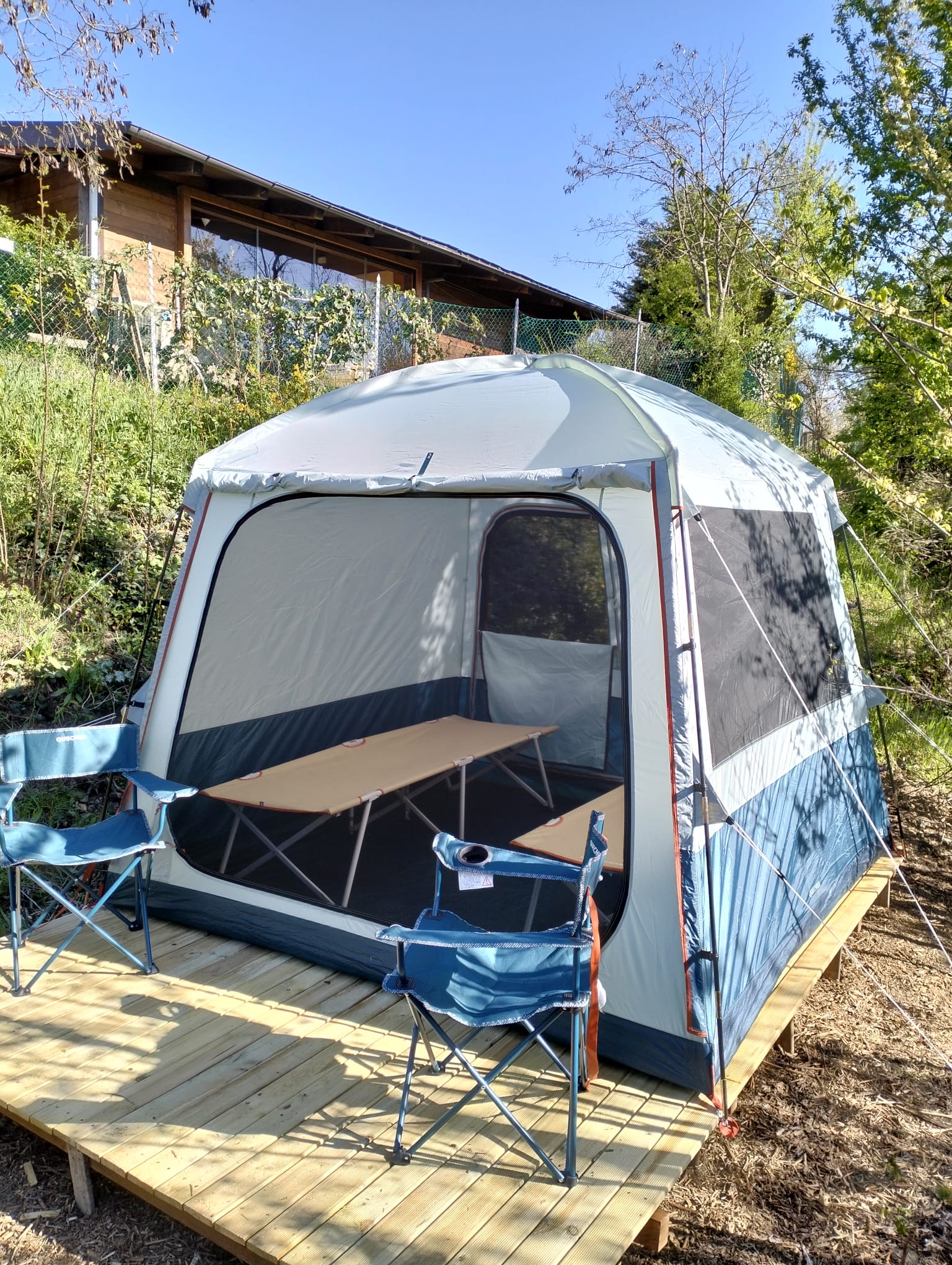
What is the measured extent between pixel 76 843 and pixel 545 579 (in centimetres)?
261

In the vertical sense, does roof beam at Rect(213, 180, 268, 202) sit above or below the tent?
above

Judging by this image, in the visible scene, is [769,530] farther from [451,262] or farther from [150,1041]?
[451,262]

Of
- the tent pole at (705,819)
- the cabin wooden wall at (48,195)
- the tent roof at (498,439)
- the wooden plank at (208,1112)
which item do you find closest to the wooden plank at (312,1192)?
the wooden plank at (208,1112)

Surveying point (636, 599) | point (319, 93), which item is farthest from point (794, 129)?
point (636, 599)

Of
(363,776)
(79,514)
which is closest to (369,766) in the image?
(363,776)

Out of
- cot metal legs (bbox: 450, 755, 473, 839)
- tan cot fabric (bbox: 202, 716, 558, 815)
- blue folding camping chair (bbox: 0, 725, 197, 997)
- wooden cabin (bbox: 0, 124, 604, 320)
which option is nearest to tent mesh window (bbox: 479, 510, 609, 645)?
tan cot fabric (bbox: 202, 716, 558, 815)

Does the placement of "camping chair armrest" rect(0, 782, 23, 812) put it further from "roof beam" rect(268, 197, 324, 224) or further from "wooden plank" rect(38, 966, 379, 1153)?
"roof beam" rect(268, 197, 324, 224)

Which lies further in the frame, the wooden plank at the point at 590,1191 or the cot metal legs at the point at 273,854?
the cot metal legs at the point at 273,854

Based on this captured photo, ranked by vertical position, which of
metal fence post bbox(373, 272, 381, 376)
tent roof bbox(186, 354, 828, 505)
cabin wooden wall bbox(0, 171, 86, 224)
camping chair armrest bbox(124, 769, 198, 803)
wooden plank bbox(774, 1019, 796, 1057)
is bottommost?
wooden plank bbox(774, 1019, 796, 1057)

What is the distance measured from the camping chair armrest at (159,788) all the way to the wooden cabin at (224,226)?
201 inches

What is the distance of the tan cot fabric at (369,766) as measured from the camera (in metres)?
3.30

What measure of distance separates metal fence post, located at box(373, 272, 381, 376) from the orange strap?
655cm

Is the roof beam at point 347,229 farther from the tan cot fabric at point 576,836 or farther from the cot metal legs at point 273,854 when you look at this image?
the tan cot fabric at point 576,836

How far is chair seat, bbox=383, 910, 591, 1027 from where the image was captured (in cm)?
208
